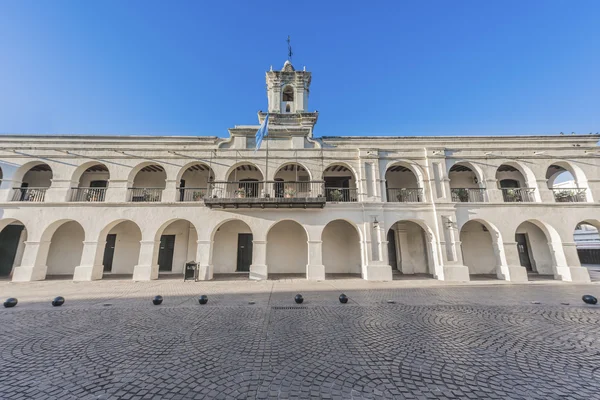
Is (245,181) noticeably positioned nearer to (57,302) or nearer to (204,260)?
(204,260)

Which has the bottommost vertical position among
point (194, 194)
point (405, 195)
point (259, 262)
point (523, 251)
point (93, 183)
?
point (259, 262)

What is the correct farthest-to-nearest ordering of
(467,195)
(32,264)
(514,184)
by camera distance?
(514,184), (467,195), (32,264)

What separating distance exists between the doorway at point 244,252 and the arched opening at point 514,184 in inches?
686

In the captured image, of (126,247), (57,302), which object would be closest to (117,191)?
(126,247)

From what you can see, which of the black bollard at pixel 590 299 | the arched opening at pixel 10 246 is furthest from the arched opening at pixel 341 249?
the arched opening at pixel 10 246

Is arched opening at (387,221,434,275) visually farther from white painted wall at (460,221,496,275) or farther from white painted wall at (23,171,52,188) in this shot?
white painted wall at (23,171,52,188)

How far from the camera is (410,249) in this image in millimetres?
16297

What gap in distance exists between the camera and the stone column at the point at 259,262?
13.1m

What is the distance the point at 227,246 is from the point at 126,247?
7.09 m

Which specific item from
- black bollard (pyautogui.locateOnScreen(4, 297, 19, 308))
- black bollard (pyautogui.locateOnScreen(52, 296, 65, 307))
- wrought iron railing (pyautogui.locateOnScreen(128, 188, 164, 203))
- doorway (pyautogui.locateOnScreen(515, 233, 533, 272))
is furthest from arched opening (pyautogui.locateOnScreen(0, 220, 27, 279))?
doorway (pyautogui.locateOnScreen(515, 233, 533, 272))

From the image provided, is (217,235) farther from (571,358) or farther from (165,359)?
(571,358)

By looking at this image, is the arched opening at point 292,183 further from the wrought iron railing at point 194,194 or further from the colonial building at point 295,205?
the wrought iron railing at point 194,194

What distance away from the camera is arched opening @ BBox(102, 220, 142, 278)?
1569 centimetres

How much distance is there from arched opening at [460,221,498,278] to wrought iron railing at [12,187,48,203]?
28.4 metres
